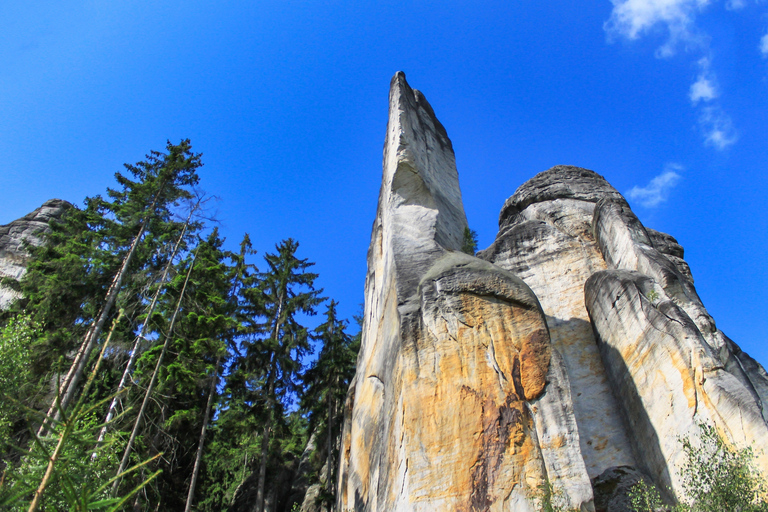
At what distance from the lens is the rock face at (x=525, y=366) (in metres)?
10.3

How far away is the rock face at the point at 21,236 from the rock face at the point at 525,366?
25.1 m

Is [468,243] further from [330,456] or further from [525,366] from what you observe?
[330,456]

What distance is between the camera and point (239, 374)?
70.2 ft

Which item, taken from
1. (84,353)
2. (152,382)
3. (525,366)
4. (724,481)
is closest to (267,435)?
(152,382)

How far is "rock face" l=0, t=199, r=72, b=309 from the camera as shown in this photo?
31406mm

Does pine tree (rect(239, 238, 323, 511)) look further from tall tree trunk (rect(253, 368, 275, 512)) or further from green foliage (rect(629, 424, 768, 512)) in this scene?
green foliage (rect(629, 424, 768, 512))

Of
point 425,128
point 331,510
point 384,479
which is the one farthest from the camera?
point 425,128

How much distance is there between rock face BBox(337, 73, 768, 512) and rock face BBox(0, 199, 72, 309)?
25.1 m

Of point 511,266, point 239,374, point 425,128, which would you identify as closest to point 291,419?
point 239,374

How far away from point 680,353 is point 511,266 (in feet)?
26.8

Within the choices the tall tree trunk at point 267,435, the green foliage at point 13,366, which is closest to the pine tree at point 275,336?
the tall tree trunk at point 267,435

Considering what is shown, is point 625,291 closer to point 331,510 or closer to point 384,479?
point 384,479

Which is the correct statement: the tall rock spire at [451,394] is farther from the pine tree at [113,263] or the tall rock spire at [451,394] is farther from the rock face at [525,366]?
the pine tree at [113,263]

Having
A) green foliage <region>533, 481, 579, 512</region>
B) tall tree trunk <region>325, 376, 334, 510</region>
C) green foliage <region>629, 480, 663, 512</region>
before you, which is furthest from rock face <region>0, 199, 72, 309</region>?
green foliage <region>629, 480, 663, 512</region>
